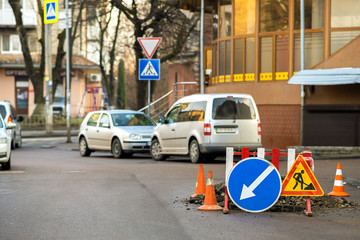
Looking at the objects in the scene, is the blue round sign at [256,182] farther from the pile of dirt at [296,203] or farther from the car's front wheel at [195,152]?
the car's front wheel at [195,152]

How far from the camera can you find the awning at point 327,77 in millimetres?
20547

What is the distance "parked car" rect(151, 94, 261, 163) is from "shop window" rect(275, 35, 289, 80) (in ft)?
18.0

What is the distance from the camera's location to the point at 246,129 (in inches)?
732

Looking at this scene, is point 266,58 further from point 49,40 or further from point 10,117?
point 49,40

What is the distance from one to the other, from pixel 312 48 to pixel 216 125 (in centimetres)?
667

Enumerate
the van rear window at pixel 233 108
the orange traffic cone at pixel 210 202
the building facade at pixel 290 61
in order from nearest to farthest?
the orange traffic cone at pixel 210 202 → the van rear window at pixel 233 108 → the building facade at pixel 290 61

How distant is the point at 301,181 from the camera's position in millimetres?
9117

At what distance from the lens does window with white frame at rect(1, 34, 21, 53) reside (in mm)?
61438

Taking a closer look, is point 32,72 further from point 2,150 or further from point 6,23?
point 2,150

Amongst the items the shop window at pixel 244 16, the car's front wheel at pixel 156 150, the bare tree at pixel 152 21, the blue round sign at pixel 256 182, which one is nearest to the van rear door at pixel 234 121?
the car's front wheel at pixel 156 150

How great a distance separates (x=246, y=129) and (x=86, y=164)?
4.29m

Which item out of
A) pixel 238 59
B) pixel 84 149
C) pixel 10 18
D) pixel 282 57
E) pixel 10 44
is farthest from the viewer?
pixel 10 44

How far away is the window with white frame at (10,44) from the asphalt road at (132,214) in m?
48.2

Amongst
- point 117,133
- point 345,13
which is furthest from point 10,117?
point 345,13
